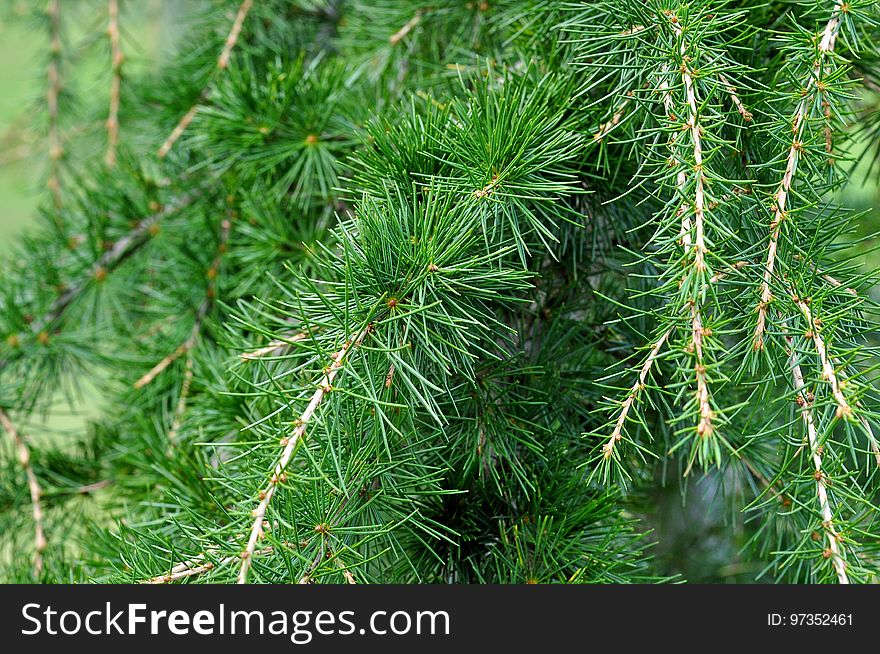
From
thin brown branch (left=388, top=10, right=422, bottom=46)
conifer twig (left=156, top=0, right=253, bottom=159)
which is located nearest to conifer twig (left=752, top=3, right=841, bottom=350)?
thin brown branch (left=388, top=10, right=422, bottom=46)

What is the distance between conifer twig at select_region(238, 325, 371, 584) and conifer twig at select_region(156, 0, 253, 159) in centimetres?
33

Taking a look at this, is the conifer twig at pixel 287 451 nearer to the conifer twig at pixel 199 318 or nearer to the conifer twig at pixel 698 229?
the conifer twig at pixel 698 229

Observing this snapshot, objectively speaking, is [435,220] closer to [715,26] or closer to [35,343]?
[715,26]

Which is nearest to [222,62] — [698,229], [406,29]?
[406,29]

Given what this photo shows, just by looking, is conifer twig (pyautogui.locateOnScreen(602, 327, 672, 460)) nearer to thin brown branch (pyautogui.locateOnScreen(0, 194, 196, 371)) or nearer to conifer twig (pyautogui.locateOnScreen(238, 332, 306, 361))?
conifer twig (pyautogui.locateOnScreen(238, 332, 306, 361))

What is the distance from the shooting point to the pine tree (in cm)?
29

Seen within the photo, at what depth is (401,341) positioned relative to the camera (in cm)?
31

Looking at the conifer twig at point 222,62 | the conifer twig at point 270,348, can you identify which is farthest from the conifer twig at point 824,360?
the conifer twig at point 222,62

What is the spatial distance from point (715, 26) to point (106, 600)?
36 centimetres

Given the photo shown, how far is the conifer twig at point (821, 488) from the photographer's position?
0.26m

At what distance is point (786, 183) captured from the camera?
0.30 metres

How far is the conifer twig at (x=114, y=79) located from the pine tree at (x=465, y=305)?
90 millimetres

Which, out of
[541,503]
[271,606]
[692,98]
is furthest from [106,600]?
[692,98]

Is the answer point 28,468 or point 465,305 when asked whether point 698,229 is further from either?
point 28,468
